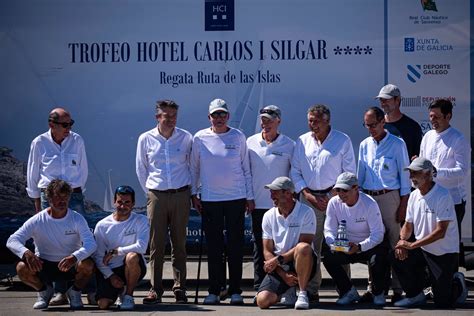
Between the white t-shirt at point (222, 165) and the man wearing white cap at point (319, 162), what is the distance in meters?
0.43

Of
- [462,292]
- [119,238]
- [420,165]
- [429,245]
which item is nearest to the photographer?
[420,165]

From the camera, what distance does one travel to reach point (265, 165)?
999 cm

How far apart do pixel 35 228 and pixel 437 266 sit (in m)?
3.28

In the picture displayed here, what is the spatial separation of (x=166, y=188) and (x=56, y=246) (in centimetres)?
104

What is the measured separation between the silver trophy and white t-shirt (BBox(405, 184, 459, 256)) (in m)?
0.57

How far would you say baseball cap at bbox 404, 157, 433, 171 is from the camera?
9273mm

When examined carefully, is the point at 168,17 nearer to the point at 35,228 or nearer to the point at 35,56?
the point at 35,56

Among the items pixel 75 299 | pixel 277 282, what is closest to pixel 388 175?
pixel 277 282

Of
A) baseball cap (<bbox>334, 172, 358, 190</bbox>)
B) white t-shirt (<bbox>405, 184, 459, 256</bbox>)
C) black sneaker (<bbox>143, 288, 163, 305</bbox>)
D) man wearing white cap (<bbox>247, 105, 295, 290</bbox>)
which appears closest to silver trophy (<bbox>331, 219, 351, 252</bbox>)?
baseball cap (<bbox>334, 172, 358, 190</bbox>)

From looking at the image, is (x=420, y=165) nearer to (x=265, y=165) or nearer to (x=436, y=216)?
(x=436, y=216)

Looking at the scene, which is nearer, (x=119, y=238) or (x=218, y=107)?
(x=119, y=238)

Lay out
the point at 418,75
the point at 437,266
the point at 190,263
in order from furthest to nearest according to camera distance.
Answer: the point at 190,263, the point at 418,75, the point at 437,266

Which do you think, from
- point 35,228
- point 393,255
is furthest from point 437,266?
point 35,228

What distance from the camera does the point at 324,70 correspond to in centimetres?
1111
